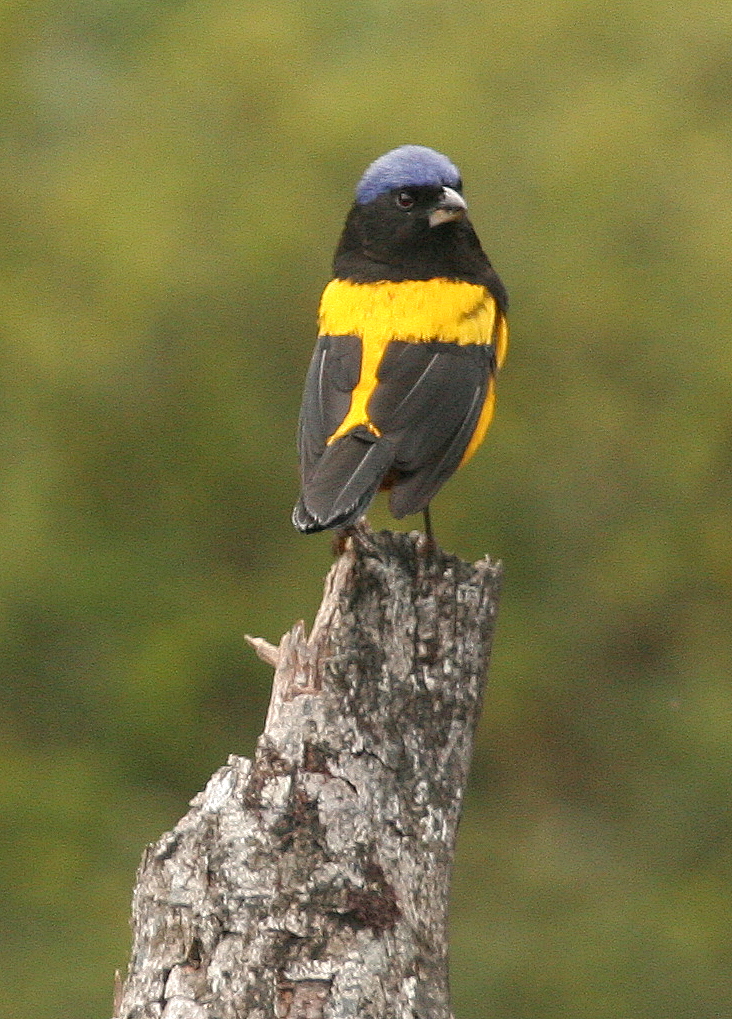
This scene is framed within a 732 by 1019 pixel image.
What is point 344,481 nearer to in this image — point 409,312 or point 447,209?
point 409,312

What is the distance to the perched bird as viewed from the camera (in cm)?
502

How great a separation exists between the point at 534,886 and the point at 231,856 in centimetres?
483

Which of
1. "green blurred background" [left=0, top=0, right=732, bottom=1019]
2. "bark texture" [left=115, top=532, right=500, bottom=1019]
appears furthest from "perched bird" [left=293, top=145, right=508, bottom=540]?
"green blurred background" [left=0, top=0, right=732, bottom=1019]

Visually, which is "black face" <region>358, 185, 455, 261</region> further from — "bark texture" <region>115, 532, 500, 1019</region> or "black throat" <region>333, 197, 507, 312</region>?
"bark texture" <region>115, 532, 500, 1019</region>

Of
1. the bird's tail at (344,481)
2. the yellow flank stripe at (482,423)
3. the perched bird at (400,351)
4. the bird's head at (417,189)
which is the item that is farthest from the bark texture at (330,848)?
the bird's head at (417,189)

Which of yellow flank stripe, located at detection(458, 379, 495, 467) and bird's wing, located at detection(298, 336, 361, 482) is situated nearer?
bird's wing, located at detection(298, 336, 361, 482)

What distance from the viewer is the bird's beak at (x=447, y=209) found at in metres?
5.85

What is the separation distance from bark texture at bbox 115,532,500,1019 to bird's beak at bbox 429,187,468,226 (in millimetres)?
1944

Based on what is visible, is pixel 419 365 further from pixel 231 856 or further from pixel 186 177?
pixel 186 177

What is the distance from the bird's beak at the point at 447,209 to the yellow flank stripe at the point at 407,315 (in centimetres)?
21

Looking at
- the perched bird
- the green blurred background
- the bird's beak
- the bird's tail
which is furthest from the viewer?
the green blurred background

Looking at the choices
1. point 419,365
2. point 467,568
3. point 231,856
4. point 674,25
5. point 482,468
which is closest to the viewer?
point 231,856

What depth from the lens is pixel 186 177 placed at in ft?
28.1

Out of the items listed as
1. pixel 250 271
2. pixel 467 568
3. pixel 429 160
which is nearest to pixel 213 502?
pixel 250 271
